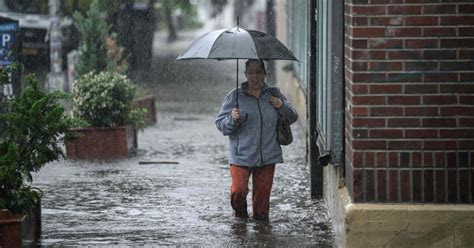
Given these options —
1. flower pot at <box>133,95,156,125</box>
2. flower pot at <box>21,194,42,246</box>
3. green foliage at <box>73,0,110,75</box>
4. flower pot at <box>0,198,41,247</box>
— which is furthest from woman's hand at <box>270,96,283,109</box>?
flower pot at <box>133,95,156,125</box>

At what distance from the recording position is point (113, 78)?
49.6 ft

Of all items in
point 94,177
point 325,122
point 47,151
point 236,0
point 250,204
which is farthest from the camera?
point 236,0

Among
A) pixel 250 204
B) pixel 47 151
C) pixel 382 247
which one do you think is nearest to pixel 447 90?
pixel 382 247

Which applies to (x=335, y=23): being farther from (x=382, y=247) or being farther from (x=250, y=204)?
(x=250, y=204)

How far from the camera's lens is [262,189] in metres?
10.4

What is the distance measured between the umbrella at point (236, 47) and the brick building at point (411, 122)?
5.56 feet

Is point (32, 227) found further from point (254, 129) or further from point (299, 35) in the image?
point (299, 35)

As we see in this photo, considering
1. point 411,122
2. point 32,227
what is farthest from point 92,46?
point 411,122

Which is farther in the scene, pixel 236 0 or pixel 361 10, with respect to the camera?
pixel 236 0

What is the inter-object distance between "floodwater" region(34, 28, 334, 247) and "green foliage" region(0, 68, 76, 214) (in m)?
0.85

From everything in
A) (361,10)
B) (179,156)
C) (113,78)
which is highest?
(361,10)

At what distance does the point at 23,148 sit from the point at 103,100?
6.04m

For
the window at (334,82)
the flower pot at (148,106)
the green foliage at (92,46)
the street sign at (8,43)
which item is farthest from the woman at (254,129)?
the flower pot at (148,106)

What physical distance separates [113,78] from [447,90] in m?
7.46
